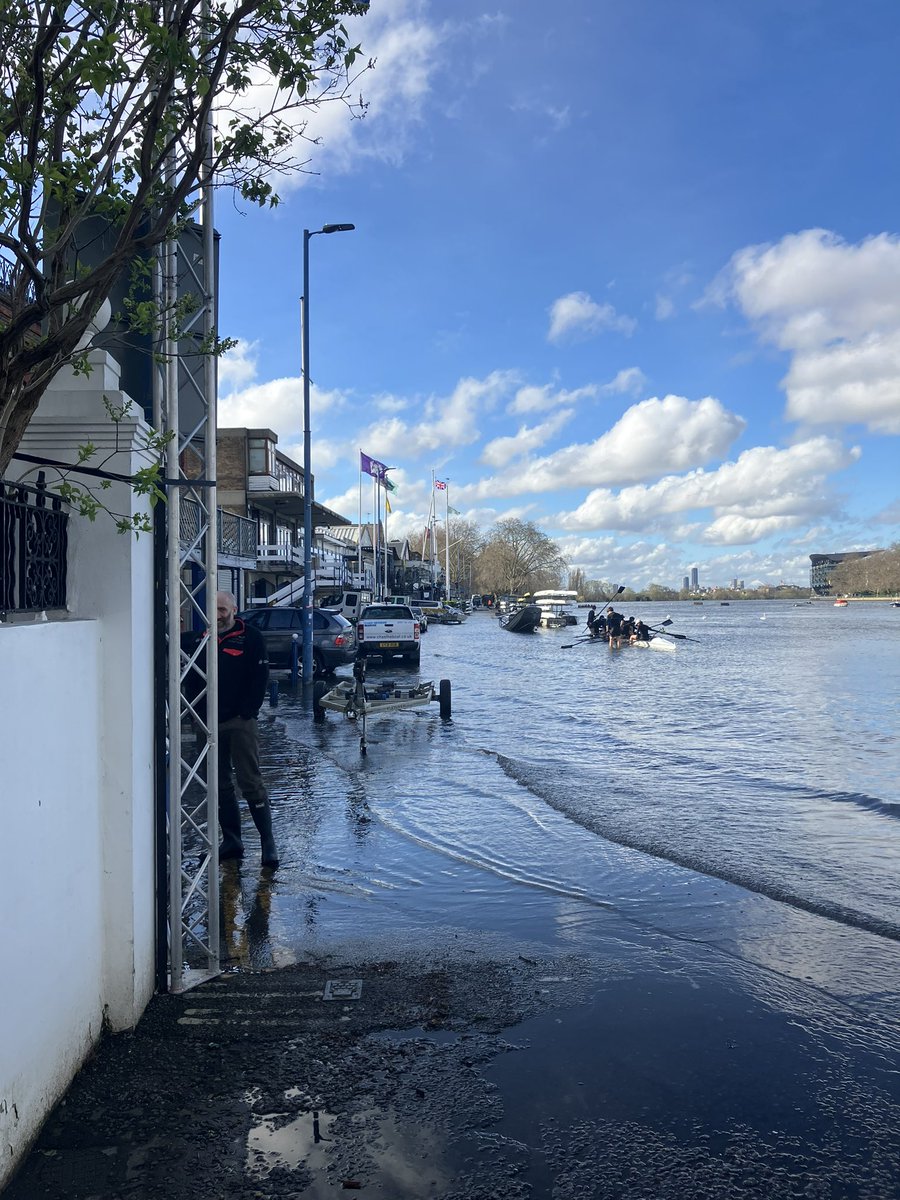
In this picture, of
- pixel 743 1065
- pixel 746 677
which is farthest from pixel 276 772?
pixel 746 677

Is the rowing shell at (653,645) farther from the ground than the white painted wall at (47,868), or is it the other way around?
the white painted wall at (47,868)

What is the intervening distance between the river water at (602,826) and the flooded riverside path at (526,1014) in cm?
5

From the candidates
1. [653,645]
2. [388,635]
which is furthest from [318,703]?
[653,645]

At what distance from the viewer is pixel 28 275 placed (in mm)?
3855

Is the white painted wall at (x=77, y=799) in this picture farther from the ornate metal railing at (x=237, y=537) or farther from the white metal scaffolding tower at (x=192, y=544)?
the ornate metal railing at (x=237, y=537)

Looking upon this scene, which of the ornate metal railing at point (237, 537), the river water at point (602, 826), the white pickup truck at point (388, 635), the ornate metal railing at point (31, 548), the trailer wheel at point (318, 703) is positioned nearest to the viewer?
the ornate metal railing at point (31, 548)

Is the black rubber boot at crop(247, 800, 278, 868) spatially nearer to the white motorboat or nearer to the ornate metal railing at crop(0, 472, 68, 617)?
the ornate metal railing at crop(0, 472, 68, 617)

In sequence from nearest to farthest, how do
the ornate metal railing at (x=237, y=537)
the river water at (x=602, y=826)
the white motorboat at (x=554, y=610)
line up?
the river water at (x=602, y=826), the ornate metal railing at (x=237, y=537), the white motorboat at (x=554, y=610)

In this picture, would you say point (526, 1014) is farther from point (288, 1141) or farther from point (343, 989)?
point (288, 1141)

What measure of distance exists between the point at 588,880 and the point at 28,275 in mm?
6013

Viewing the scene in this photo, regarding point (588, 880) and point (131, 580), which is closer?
point (131, 580)

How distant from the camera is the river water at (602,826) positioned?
21.9 ft

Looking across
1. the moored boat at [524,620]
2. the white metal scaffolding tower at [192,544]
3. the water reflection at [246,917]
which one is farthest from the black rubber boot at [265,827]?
the moored boat at [524,620]

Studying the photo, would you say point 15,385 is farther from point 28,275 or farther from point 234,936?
point 234,936
